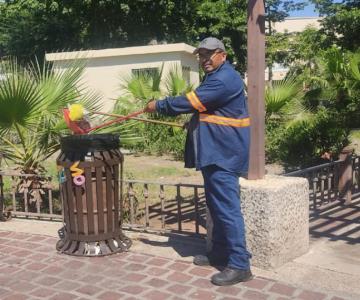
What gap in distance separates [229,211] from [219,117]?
711mm

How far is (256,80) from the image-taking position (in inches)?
166

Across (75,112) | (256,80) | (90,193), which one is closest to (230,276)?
(90,193)

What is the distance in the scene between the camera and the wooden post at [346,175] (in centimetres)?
641

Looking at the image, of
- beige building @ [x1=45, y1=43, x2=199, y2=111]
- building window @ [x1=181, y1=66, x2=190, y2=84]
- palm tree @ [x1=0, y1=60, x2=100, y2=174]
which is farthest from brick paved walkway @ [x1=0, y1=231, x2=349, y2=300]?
building window @ [x1=181, y1=66, x2=190, y2=84]

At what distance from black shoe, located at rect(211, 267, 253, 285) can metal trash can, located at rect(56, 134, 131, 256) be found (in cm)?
114

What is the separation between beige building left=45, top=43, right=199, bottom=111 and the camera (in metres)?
16.0

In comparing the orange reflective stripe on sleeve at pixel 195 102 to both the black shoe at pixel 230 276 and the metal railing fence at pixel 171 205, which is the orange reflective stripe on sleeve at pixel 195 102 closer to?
the black shoe at pixel 230 276

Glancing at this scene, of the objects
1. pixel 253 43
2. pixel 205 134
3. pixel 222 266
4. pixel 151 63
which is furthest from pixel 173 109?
pixel 151 63

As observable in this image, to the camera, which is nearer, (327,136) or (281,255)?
(281,255)

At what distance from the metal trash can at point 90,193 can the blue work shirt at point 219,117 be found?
89 centimetres

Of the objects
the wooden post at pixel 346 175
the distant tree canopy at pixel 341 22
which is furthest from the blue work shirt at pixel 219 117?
the distant tree canopy at pixel 341 22

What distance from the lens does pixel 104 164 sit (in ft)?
14.8

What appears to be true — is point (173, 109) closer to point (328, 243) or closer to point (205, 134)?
point (205, 134)

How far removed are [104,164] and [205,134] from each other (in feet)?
3.57
